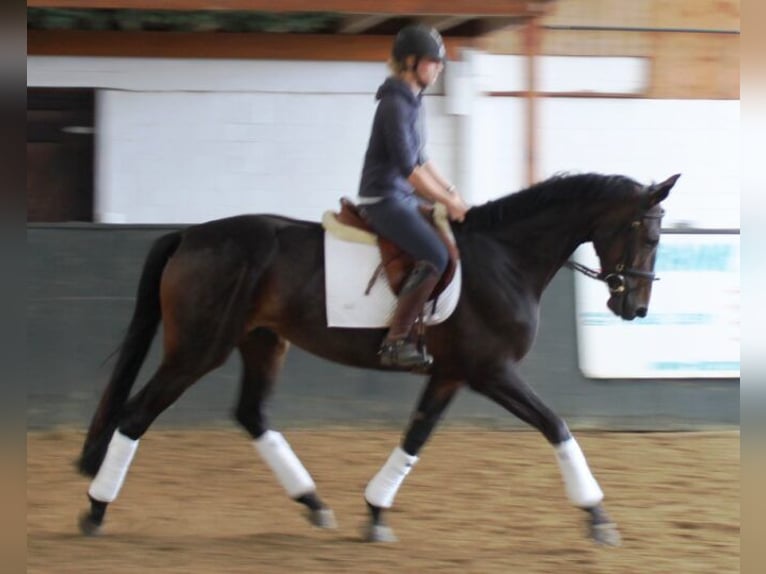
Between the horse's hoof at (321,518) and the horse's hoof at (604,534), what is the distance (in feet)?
4.86

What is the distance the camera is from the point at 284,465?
7.00 metres

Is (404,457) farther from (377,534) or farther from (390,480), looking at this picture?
(377,534)

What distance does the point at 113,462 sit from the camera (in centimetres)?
666

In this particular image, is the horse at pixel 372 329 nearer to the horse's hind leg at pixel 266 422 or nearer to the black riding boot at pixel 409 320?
the horse's hind leg at pixel 266 422

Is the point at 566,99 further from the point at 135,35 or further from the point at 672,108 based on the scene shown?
the point at 135,35

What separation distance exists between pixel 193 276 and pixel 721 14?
1290 cm

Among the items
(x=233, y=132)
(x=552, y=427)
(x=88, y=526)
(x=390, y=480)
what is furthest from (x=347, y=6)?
(x=88, y=526)

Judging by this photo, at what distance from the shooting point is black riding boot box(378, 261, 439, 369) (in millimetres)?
6629

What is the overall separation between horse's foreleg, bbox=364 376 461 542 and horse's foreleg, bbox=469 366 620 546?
12.2 inches

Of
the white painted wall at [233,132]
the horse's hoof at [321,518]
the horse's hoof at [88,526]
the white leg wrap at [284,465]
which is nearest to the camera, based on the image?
the horse's hoof at [88,526]

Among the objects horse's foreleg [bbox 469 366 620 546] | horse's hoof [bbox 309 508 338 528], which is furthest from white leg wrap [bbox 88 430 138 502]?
horse's foreleg [bbox 469 366 620 546]

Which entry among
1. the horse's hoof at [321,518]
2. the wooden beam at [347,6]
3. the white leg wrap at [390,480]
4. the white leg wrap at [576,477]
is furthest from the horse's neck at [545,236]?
the wooden beam at [347,6]

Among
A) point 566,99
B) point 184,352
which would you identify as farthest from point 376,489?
point 566,99

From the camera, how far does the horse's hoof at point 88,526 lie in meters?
6.82
